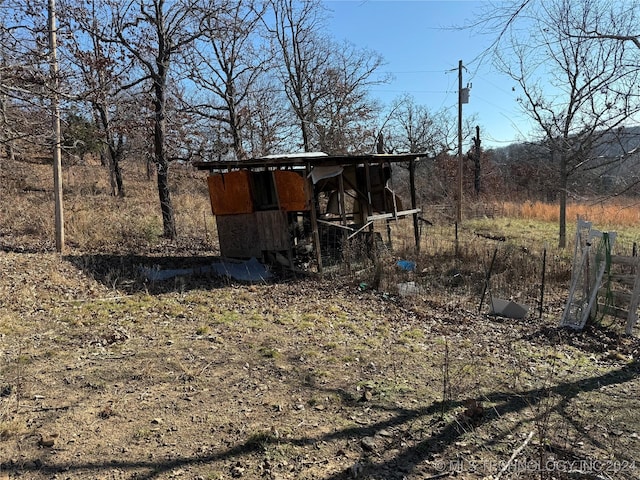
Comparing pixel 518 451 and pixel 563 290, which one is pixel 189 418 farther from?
pixel 563 290

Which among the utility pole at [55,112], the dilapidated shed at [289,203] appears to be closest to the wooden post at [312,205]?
the dilapidated shed at [289,203]

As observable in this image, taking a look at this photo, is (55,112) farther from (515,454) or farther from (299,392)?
(515,454)

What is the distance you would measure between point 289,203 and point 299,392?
20.5 ft

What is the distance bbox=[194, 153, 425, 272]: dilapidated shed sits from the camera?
9.89 meters

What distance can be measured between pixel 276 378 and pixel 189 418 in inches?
42.3

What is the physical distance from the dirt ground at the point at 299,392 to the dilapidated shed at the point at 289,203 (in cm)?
308

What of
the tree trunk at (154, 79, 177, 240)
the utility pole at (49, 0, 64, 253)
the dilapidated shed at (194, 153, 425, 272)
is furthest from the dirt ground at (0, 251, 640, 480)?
the tree trunk at (154, 79, 177, 240)

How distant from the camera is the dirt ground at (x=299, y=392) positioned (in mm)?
3104

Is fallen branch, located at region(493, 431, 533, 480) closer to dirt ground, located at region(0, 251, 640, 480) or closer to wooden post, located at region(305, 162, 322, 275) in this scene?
dirt ground, located at region(0, 251, 640, 480)

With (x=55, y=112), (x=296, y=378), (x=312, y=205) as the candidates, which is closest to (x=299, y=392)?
(x=296, y=378)

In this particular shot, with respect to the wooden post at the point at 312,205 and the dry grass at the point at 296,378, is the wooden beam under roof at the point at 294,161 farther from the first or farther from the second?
the dry grass at the point at 296,378

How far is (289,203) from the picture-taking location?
10.0m

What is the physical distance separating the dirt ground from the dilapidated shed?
308 cm

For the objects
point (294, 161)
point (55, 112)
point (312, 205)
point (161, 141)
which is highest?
point (161, 141)
